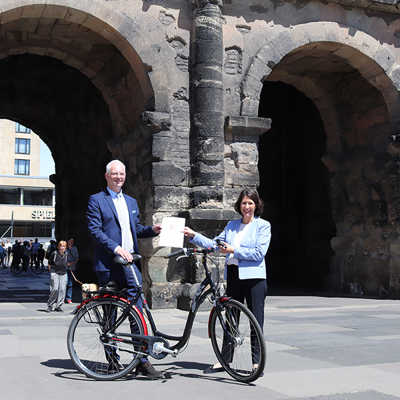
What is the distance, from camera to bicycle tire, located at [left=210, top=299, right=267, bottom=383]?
4559 millimetres

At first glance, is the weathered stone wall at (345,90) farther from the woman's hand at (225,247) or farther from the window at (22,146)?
the window at (22,146)

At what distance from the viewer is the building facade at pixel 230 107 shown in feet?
31.8

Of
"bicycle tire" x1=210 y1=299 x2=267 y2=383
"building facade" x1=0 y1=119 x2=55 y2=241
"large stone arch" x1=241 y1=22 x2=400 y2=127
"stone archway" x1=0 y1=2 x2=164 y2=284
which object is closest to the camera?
"bicycle tire" x1=210 y1=299 x2=267 y2=383

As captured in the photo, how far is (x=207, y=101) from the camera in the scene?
9797mm

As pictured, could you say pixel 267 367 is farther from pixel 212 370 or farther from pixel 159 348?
pixel 159 348

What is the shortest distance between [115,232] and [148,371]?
3.51 feet

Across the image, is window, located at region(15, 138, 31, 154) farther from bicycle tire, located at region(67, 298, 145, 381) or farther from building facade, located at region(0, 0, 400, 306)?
bicycle tire, located at region(67, 298, 145, 381)

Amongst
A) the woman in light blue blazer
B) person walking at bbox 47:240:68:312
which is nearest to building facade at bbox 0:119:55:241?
person walking at bbox 47:240:68:312

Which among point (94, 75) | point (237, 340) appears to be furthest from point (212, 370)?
point (94, 75)

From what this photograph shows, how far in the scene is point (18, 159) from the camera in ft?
217

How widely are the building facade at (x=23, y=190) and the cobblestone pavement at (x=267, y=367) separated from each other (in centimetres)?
5474

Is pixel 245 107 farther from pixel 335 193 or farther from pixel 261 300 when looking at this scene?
pixel 261 300

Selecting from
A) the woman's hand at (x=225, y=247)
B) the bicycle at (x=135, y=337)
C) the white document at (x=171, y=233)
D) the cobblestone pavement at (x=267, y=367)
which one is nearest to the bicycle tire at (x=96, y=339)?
the bicycle at (x=135, y=337)

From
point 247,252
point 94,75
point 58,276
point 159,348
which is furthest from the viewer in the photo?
point 94,75
